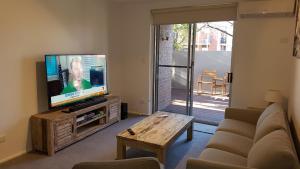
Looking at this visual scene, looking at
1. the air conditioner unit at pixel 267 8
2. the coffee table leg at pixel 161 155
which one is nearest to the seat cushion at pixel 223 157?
the coffee table leg at pixel 161 155

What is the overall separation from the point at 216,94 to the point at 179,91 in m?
1.84

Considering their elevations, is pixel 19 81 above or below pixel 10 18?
below

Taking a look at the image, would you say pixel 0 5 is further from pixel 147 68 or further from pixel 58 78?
pixel 147 68

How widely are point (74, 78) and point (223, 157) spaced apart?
2495 mm

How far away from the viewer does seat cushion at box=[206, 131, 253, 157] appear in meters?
2.42

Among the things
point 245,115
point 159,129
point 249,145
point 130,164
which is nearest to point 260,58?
point 245,115

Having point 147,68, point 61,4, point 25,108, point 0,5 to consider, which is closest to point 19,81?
point 25,108

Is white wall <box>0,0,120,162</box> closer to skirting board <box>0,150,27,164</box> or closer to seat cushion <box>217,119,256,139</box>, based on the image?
skirting board <box>0,150,27,164</box>

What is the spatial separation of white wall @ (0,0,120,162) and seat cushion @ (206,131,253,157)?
248cm

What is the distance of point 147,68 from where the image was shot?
5.00 meters

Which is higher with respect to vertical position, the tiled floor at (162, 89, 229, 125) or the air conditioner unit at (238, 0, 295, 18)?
the air conditioner unit at (238, 0, 295, 18)

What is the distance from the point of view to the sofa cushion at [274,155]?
5.29 feet

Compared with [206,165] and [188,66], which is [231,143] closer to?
[206,165]

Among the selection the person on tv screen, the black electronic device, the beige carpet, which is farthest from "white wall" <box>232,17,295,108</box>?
the person on tv screen
